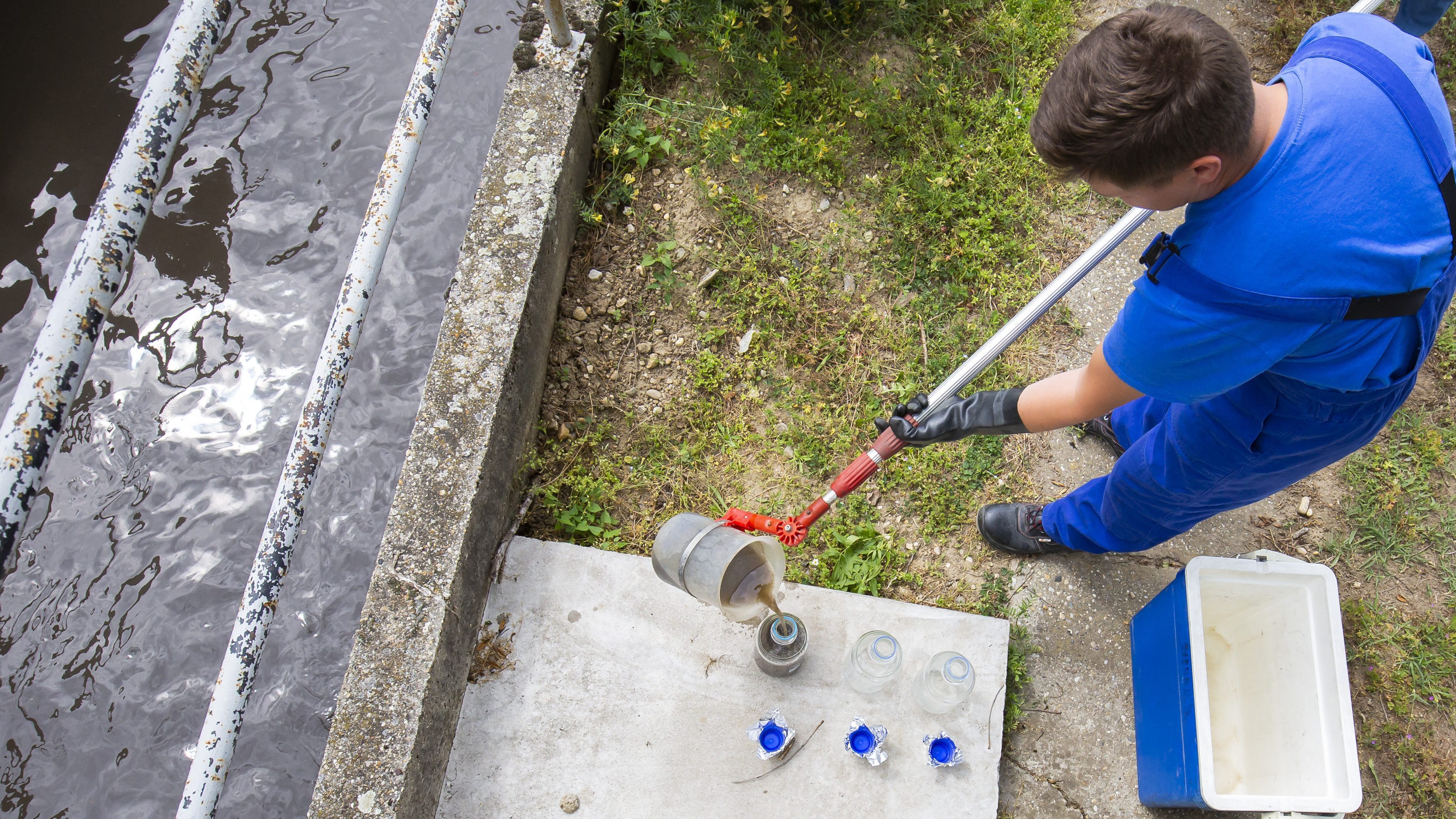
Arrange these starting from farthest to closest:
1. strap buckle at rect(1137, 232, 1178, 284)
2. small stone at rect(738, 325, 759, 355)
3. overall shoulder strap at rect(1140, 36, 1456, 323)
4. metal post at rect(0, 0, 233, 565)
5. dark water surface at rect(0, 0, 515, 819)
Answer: small stone at rect(738, 325, 759, 355) < dark water surface at rect(0, 0, 515, 819) < strap buckle at rect(1137, 232, 1178, 284) < overall shoulder strap at rect(1140, 36, 1456, 323) < metal post at rect(0, 0, 233, 565)

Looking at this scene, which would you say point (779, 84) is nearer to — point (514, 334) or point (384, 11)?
point (514, 334)

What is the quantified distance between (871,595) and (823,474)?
19.8 inches

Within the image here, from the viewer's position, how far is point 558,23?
3154 millimetres

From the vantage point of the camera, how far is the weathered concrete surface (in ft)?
7.86

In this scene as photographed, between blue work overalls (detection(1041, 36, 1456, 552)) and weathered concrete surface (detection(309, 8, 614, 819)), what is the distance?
1943 millimetres

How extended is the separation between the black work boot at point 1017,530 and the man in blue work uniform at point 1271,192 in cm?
111

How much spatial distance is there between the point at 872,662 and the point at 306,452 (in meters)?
1.71

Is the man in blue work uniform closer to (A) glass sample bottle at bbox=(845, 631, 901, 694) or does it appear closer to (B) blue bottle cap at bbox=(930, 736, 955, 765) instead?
(A) glass sample bottle at bbox=(845, 631, 901, 694)

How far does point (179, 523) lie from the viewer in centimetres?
316

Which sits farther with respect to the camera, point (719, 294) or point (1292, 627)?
point (719, 294)

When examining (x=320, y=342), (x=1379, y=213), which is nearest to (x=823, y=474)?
(x=1379, y=213)

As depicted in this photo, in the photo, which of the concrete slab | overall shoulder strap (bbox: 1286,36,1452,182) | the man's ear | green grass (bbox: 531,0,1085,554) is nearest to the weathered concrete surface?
the concrete slab

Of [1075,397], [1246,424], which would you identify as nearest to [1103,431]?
[1246,424]

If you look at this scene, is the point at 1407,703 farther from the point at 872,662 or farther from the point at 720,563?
the point at 720,563
